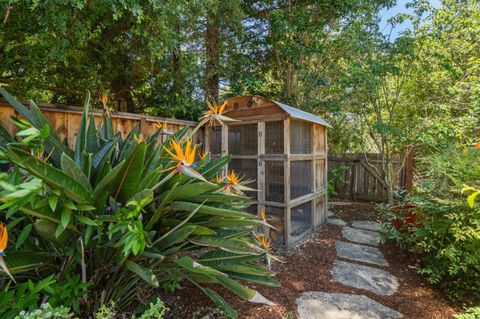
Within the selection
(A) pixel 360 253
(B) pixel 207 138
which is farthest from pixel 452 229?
(B) pixel 207 138

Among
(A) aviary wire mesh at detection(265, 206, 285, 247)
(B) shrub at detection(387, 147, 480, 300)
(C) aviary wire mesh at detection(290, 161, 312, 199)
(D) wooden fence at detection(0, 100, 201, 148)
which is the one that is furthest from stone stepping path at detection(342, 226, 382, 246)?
(D) wooden fence at detection(0, 100, 201, 148)

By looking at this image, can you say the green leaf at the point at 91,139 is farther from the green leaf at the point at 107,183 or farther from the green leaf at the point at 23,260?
the green leaf at the point at 23,260

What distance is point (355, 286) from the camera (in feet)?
7.78

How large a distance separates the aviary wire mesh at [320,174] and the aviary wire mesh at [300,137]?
15.0 inches

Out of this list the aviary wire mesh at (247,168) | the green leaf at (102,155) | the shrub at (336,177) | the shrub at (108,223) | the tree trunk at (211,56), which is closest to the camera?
the shrub at (108,223)

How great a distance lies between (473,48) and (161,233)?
18.6 ft

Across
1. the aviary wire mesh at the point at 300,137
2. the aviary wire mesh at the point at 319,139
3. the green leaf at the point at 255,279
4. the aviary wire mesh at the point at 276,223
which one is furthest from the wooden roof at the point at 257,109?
the green leaf at the point at 255,279

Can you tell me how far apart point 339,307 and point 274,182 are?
56.6 inches

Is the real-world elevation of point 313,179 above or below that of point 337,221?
above

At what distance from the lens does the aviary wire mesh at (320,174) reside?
388 cm

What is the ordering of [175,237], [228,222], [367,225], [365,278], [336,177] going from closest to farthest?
[175,237] < [228,222] < [365,278] < [367,225] < [336,177]

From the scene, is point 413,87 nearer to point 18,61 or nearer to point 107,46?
point 107,46

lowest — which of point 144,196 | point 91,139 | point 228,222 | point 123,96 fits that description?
point 228,222

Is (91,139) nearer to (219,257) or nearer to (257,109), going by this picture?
(219,257)
